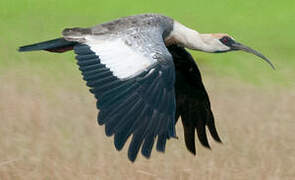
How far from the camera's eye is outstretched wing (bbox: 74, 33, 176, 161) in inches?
228

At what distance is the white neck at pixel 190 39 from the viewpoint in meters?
7.37

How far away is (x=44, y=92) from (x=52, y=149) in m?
2.16

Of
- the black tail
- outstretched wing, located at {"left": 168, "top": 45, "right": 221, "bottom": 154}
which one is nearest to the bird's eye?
outstretched wing, located at {"left": 168, "top": 45, "right": 221, "bottom": 154}

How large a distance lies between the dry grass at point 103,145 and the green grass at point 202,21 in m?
3.99

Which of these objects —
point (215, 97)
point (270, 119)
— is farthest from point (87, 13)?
point (270, 119)

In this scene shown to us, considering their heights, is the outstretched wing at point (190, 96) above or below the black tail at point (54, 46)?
below

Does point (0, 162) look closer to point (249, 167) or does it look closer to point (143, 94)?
point (143, 94)

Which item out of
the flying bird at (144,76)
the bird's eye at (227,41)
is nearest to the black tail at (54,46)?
the flying bird at (144,76)

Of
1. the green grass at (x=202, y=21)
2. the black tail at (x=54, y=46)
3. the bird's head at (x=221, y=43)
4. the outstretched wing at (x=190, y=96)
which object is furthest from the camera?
the green grass at (x=202, y=21)

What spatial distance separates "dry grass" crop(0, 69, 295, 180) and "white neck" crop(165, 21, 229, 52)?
0.67 meters

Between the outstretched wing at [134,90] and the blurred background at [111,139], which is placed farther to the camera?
the blurred background at [111,139]

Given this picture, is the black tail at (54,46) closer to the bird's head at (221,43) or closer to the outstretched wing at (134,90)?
the outstretched wing at (134,90)

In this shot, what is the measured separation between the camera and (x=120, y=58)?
20.9 feet

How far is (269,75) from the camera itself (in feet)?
40.8
